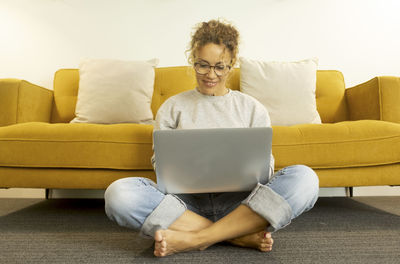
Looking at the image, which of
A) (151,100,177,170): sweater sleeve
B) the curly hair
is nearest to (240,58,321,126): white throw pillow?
the curly hair

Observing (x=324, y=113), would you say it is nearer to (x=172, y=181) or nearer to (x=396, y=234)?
(x=396, y=234)

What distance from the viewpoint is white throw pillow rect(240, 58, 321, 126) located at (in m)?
1.73

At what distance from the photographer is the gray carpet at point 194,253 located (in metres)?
0.90

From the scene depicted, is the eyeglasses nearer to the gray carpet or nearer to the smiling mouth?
the smiling mouth

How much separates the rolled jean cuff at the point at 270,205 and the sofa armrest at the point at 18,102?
1.36m

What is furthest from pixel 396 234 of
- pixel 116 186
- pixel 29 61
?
pixel 29 61

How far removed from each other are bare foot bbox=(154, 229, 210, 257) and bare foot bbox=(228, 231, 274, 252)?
0.14m

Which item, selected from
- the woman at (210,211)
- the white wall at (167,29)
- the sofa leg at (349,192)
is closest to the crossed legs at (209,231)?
the woman at (210,211)

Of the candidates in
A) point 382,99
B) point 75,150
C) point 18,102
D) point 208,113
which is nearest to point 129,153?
point 75,150

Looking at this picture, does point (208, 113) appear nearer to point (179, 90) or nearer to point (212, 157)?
point (212, 157)

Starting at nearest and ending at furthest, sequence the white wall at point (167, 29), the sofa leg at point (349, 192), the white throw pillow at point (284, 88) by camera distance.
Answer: the white throw pillow at point (284, 88) → the sofa leg at point (349, 192) → the white wall at point (167, 29)

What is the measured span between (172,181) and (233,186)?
17 centimetres

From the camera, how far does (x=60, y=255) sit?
0.93 meters

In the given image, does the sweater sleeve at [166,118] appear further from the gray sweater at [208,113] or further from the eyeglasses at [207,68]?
the eyeglasses at [207,68]
